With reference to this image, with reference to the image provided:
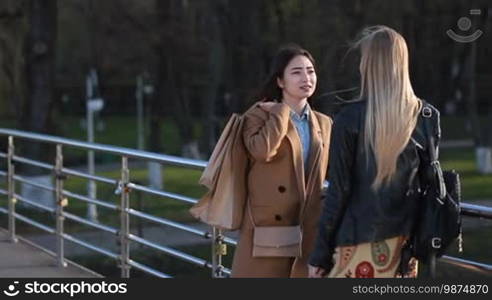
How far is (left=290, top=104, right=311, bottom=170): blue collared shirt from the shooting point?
4.38 meters

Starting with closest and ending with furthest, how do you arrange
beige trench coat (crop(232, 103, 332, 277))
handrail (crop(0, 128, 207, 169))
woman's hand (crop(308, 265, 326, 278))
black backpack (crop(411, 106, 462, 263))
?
black backpack (crop(411, 106, 462, 263)) → woman's hand (crop(308, 265, 326, 278)) → beige trench coat (crop(232, 103, 332, 277)) → handrail (crop(0, 128, 207, 169))

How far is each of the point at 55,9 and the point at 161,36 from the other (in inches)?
430

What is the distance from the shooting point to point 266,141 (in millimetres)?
4223

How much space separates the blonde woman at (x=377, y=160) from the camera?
Result: 3.66 metres

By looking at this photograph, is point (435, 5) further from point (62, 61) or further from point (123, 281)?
point (62, 61)

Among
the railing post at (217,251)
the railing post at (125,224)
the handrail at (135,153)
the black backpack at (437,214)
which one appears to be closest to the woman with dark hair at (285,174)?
the black backpack at (437,214)

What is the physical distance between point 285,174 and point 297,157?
91 mm

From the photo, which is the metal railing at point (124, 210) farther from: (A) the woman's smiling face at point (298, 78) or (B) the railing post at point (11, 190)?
(A) the woman's smiling face at point (298, 78)

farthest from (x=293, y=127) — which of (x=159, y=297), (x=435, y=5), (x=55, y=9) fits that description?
(x=435, y=5)

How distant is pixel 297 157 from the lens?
433cm

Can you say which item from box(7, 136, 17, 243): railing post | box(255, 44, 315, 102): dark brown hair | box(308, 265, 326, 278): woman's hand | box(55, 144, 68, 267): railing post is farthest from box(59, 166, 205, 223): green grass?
box(308, 265, 326, 278): woman's hand

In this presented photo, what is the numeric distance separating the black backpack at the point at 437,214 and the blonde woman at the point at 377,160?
0.06m

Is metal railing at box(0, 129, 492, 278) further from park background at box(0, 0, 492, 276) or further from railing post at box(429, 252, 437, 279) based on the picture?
park background at box(0, 0, 492, 276)

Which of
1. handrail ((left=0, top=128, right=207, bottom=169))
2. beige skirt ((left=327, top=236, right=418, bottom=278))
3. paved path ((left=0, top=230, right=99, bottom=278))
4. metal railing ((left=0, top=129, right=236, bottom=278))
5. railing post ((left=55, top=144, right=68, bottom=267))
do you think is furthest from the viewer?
railing post ((left=55, top=144, right=68, bottom=267))
